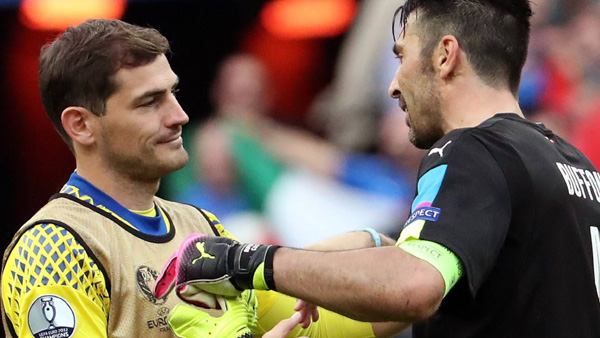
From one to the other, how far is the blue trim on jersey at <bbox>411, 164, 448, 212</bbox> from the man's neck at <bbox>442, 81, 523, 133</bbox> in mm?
379

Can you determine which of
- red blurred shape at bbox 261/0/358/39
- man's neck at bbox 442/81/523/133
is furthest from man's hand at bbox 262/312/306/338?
red blurred shape at bbox 261/0/358/39

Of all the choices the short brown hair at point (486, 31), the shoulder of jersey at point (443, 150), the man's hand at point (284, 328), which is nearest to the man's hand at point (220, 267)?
the man's hand at point (284, 328)

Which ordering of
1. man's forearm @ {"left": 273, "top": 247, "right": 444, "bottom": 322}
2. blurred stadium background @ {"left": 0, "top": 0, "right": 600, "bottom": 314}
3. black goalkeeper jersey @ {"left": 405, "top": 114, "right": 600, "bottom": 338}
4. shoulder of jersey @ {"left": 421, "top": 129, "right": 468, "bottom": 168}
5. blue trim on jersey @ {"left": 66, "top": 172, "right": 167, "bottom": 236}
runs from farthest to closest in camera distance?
blurred stadium background @ {"left": 0, "top": 0, "right": 600, "bottom": 314}, blue trim on jersey @ {"left": 66, "top": 172, "right": 167, "bottom": 236}, shoulder of jersey @ {"left": 421, "top": 129, "right": 468, "bottom": 168}, black goalkeeper jersey @ {"left": 405, "top": 114, "right": 600, "bottom": 338}, man's forearm @ {"left": 273, "top": 247, "right": 444, "bottom": 322}

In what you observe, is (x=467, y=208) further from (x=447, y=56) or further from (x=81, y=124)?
(x=81, y=124)

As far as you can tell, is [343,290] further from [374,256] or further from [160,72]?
[160,72]

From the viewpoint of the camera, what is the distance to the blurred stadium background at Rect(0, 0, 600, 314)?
22.7 feet

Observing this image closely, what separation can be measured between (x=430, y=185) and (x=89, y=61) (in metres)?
1.44

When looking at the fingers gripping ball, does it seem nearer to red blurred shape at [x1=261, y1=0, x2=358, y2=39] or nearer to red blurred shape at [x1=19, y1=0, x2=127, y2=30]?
red blurred shape at [x1=261, y1=0, x2=358, y2=39]

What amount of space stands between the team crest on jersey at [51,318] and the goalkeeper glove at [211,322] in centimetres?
34

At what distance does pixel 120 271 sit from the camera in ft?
10.5

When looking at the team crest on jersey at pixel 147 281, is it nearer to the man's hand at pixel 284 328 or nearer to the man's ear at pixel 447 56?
the man's hand at pixel 284 328

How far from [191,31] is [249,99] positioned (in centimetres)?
93

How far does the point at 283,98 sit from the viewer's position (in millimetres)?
7715

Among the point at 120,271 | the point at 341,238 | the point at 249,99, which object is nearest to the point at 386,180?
the point at 249,99
